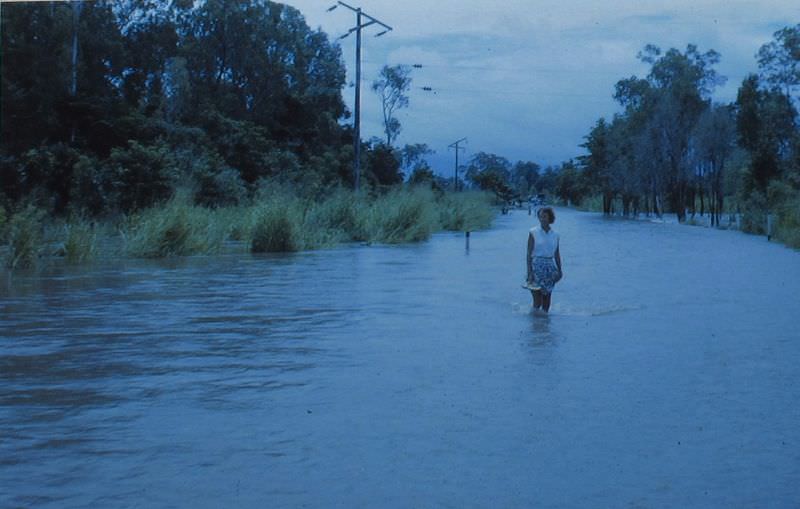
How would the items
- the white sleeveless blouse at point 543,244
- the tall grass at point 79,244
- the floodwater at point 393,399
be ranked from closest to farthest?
the floodwater at point 393,399
the white sleeveless blouse at point 543,244
the tall grass at point 79,244

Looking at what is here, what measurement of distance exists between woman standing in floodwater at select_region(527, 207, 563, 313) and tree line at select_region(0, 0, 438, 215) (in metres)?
7.42

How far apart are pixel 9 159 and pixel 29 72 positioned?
4968 millimetres

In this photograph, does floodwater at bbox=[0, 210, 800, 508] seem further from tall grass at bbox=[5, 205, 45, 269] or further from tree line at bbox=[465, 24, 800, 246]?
tree line at bbox=[465, 24, 800, 246]

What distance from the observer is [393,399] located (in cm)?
768

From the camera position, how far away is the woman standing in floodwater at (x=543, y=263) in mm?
13516

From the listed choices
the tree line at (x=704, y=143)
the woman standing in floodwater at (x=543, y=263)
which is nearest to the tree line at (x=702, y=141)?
the tree line at (x=704, y=143)

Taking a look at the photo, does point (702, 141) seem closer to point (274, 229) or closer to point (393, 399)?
point (274, 229)

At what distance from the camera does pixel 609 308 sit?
46.3 ft

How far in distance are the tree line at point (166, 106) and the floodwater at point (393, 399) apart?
4.93 meters

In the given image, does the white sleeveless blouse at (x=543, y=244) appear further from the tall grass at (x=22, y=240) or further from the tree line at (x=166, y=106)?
the tall grass at (x=22, y=240)

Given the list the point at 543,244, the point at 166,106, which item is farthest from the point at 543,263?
the point at 166,106

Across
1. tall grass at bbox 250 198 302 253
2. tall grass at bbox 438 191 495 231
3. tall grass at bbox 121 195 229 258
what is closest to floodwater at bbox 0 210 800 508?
tall grass at bbox 121 195 229 258

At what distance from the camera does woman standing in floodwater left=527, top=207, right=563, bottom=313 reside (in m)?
13.5

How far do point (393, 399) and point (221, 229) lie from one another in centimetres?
1831
